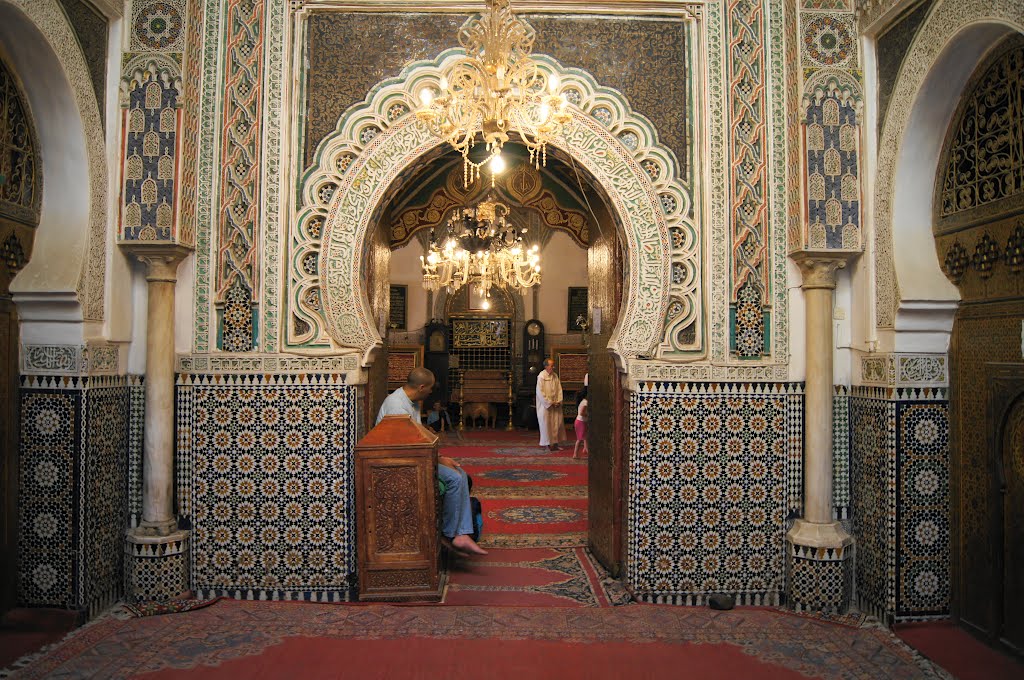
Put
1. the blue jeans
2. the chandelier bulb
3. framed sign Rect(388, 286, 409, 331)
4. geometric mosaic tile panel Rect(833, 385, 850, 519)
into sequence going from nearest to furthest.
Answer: geometric mosaic tile panel Rect(833, 385, 850, 519) → the chandelier bulb → the blue jeans → framed sign Rect(388, 286, 409, 331)

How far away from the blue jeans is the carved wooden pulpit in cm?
63

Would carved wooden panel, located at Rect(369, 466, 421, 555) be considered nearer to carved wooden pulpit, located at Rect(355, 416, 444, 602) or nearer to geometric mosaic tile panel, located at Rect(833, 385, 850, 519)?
carved wooden pulpit, located at Rect(355, 416, 444, 602)

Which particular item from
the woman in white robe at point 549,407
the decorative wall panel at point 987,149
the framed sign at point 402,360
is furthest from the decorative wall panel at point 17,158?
the framed sign at point 402,360

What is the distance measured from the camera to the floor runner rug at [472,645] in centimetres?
328

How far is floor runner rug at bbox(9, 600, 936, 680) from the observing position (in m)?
3.28

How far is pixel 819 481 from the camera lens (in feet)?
13.3

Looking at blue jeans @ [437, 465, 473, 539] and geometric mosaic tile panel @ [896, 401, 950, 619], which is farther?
blue jeans @ [437, 465, 473, 539]

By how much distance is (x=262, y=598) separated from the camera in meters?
4.16

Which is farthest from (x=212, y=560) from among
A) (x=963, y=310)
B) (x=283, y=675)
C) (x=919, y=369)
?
(x=963, y=310)

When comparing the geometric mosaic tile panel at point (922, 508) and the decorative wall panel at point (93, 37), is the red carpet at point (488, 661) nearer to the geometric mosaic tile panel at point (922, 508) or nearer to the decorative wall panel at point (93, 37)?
the geometric mosaic tile panel at point (922, 508)

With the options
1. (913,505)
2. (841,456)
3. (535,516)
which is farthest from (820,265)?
(535,516)

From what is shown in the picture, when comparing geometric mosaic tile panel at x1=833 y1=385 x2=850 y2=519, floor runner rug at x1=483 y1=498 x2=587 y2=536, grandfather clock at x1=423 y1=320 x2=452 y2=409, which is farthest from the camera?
grandfather clock at x1=423 y1=320 x2=452 y2=409

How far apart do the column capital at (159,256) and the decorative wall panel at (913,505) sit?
374 cm

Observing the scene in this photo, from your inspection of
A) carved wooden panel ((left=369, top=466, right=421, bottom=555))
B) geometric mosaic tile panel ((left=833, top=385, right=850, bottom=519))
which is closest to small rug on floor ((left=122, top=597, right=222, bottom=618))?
carved wooden panel ((left=369, top=466, right=421, bottom=555))
